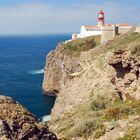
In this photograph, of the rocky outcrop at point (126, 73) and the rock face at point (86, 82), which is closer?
the rocky outcrop at point (126, 73)

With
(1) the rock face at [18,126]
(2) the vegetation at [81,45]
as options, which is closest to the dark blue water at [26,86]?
(2) the vegetation at [81,45]

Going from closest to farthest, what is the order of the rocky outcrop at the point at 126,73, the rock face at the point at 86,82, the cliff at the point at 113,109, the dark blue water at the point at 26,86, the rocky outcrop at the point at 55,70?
the cliff at the point at 113,109
the rocky outcrop at the point at 126,73
the rock face at the point at 86,82
the dark blue water at the point at 26,86
the rocky outcrop at the point at 55,70

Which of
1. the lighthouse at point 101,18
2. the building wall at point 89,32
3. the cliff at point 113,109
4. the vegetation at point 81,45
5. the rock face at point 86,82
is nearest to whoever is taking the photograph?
the cliff at point 113,109

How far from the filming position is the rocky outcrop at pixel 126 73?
28609 mm

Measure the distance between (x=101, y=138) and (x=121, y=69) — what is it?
9585 mm

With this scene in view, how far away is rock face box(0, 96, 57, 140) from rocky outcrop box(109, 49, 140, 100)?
52.9 ft

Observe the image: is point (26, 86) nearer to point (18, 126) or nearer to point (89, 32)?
point (89, 32)

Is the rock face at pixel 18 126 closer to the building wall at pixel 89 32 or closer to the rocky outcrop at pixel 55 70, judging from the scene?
the rocky outcrop at pixel 55 70

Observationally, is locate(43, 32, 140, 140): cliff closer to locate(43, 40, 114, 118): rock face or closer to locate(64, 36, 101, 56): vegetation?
locate(43, 40, 114, 118): rock face

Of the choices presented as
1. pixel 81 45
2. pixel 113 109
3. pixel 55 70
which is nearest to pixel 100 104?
pixel 113 109

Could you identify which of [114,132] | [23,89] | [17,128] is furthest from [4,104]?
[23,89]

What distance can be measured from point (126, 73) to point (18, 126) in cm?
1859

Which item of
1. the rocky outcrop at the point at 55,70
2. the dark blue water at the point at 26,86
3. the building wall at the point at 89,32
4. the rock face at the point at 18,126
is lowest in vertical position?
the dark blue water at the point at 26,86

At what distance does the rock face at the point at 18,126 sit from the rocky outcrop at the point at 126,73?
16138 mm
